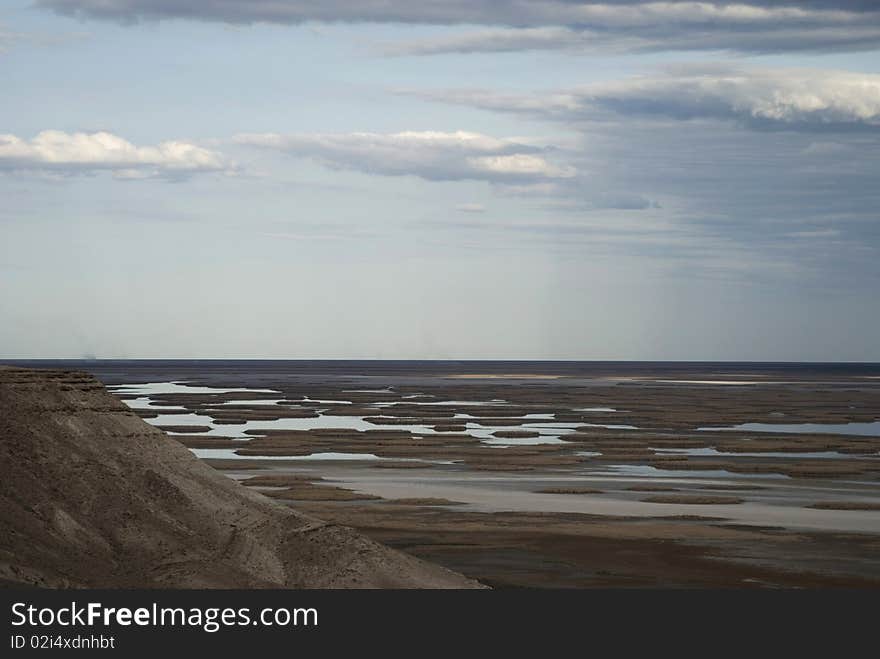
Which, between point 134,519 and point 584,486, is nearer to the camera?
point 134,519

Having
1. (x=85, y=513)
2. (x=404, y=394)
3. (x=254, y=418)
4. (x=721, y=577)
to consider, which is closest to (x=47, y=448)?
(x=85, y=513)

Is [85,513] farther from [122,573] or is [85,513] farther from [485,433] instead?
[485,433]

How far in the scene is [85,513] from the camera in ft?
84.5

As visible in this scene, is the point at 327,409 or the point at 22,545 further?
the point at 327,409

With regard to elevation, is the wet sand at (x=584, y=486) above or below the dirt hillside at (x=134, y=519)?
below

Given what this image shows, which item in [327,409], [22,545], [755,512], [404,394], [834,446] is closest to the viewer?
[22,545]

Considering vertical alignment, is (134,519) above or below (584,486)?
above

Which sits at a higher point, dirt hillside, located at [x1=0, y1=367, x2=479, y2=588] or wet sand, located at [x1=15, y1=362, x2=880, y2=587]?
dirt hillside, located at [x1=0, y1=367, x2=479, y2=588]

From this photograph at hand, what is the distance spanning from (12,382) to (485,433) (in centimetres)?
4911

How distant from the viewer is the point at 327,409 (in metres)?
102

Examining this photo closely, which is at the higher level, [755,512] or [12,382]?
[12,382]

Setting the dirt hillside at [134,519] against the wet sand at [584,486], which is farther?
the wet sand at [584,486]

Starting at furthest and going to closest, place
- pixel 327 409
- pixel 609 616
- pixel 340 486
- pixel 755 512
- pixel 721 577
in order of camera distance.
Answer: pixel 327 409, pixel 340 486, pixel 755 512, pixel 721 577, pixel 609 616

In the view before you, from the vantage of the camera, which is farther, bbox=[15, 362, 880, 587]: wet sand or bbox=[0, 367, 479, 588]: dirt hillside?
bbox=[15, 362, 880, 587]: wet sand
